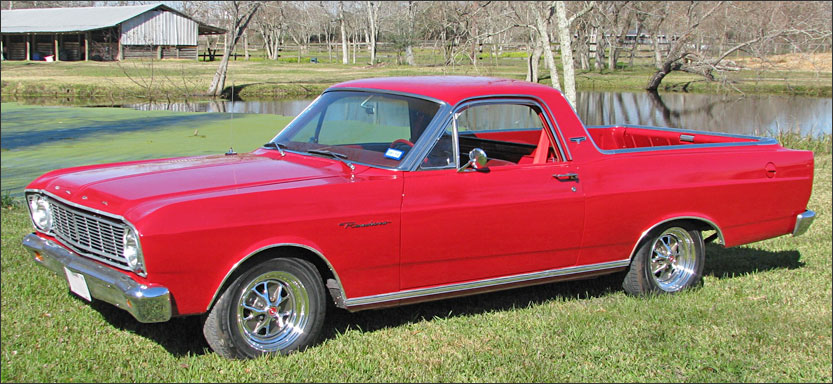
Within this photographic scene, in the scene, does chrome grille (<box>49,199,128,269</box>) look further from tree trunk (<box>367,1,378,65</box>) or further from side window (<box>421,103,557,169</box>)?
tree trunk (<box>367,1,378,65</box>)

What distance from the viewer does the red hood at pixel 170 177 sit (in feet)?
15.1

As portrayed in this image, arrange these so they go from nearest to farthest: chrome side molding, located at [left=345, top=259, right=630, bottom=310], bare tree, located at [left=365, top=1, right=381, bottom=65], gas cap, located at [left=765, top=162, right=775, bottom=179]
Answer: chrome side molding, located at [left=345, top=259, right=630, bottom=310], gas cap, located at [left=765, top=162, right=775, bottom=179], bare tree, located at [left=365, top=1, right=381, bottom=65]

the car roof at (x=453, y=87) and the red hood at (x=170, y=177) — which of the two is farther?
the car roof at (x=453, y=87)

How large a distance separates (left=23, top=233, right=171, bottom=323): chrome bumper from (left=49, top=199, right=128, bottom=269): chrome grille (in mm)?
57

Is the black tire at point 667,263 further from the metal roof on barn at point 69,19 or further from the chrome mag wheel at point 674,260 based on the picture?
the metal roof on barn at point 69,19

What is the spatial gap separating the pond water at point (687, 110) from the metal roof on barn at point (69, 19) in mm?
25170

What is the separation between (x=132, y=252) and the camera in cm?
440

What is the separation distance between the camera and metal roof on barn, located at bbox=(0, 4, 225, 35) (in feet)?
170

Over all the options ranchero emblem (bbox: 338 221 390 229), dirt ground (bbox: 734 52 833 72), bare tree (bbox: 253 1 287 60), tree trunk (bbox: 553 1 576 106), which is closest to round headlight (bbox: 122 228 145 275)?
ranchero emblem (bbox: 338 221 390 229)

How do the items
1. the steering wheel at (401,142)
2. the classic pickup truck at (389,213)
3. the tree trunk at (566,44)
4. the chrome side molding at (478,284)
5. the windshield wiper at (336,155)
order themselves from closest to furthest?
the classic pickup truck at (389,213) → the chrome side molding at (478,284) → the windshield wiper at (336,155) → the steering wheel at (401,142) → the tree trunk at (566,44)

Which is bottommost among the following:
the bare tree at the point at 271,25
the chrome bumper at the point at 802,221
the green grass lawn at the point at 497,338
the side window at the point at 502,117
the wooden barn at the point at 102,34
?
the green grass lawn at the point at 497,338

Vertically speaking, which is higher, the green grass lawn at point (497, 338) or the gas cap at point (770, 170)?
the gas cap at point (770, 170)

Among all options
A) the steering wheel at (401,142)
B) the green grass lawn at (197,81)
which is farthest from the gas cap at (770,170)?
the green grass lawn at (197,81)

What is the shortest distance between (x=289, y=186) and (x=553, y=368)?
1.85 m
